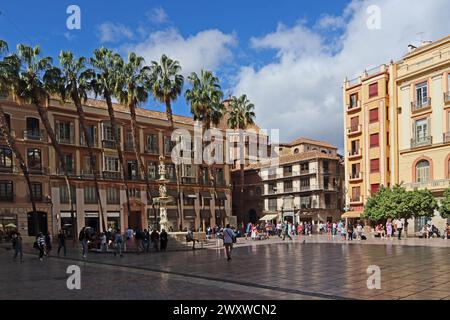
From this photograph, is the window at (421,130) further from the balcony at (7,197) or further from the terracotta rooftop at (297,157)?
the balcony at (7,197)

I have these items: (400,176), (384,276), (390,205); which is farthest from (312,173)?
(384,276)

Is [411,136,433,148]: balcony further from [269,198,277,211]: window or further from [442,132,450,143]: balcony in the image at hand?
[269,198,277,211]: window

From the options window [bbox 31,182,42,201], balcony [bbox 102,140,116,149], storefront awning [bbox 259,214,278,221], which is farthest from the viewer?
storefront awning [bbox 259,214,278,221]

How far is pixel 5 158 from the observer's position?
41.3 m

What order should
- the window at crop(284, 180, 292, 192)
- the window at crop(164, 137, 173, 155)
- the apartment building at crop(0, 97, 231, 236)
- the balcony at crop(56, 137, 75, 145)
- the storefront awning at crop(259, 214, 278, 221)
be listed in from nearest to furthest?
the apartment building at crop(0, 97, 231, 236) < the balcony at crop(56, 137, 75, 145) < the window at crop(164, 137, 173, 155) < the storefront awning at crop(259, 214, 278, 221) < the window at crop(284, 180, 292, 192)

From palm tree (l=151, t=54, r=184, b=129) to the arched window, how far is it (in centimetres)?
2388

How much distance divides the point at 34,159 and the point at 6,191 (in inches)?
164

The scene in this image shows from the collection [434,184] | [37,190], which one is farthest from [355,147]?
[37,190]

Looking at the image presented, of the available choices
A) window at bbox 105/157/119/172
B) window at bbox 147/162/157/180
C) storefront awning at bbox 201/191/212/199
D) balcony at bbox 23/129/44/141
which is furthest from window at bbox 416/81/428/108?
balcony at bbox 23/129/44/141

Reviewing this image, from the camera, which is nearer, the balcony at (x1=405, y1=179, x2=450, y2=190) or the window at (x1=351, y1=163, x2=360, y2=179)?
the balcony at (x1=405, y1=179, x2=450, y2=190)

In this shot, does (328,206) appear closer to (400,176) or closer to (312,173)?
(312,173)

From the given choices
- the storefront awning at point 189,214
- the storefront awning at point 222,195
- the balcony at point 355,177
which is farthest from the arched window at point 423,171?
the storefront awning at point 189,214

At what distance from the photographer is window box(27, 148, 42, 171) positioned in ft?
141
